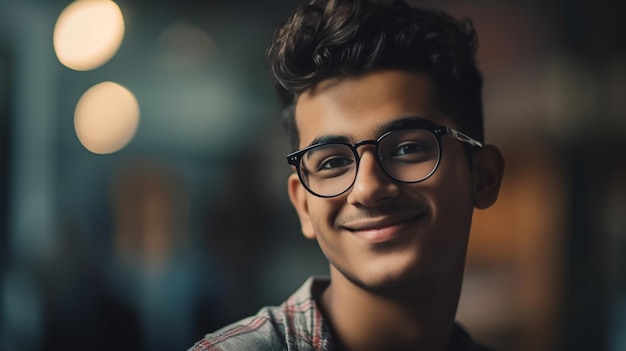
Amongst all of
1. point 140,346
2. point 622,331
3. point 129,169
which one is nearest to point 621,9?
point 622,331

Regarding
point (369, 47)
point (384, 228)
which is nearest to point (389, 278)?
point (384, 228)

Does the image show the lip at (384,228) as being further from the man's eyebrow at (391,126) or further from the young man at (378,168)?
the man's eyebrow at (391,126)

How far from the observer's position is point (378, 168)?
77cm

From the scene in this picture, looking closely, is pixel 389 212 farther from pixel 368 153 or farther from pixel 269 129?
pixel 269 129

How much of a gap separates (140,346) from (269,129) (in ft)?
1.24

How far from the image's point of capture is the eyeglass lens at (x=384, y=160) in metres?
0.78

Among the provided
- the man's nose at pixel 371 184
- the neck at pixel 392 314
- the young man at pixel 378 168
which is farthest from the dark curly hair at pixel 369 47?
the neck at pixel 392 314

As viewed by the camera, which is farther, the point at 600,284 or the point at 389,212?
the point at 600,284

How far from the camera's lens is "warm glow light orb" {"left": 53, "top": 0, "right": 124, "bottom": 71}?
956mm

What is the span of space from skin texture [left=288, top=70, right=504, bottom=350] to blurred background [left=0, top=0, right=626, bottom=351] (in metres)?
0.13

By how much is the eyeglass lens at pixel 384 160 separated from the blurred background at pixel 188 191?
0.18m

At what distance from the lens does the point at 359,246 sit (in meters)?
0.79

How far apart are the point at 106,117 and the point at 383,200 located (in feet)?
1.53

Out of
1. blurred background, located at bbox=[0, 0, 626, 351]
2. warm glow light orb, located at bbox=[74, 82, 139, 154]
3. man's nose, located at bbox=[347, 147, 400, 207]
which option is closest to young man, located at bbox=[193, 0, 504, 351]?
man's nose, located at bbox=[347, 147, 400, 207]
